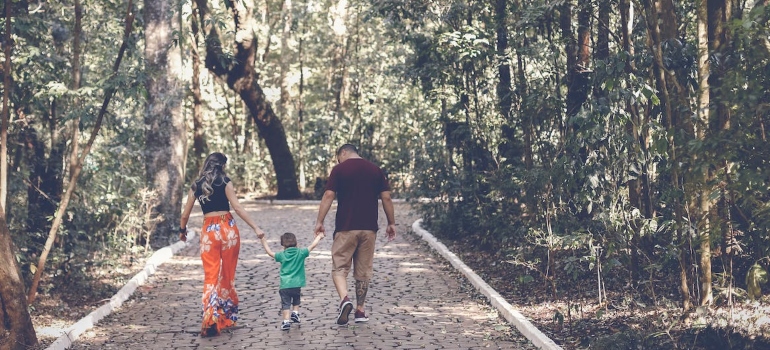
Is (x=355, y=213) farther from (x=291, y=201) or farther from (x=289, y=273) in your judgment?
(x=291, y=201)

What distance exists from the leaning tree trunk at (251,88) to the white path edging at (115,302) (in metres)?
11.4

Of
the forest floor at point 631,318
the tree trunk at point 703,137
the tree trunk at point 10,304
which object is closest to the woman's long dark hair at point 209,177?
the tree trunk at point 10,304

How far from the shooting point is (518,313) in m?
10.3

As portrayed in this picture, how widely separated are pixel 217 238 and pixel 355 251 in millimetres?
1640

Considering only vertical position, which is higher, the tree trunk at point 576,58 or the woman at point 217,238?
the tree trunk at point 576,58

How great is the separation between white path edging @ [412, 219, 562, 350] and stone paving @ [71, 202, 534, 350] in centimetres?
10

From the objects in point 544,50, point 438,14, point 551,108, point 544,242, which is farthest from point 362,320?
point 438,14

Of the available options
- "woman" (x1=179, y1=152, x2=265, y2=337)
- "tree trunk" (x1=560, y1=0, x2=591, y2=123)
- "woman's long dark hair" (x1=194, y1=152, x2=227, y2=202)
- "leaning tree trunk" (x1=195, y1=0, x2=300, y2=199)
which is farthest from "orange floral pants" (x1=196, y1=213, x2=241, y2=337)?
"leaning tree trunk" (x1=195, y1=0, x2=300, y2=199)

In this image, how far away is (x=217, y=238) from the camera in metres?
9.90

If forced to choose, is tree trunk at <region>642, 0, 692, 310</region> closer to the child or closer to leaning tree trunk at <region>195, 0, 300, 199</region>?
the child

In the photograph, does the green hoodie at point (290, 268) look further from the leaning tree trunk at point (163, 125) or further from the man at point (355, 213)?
the leaning tree trunk at point (163, 125)

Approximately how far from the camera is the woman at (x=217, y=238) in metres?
9.84

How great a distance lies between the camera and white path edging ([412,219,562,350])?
885 centimetres

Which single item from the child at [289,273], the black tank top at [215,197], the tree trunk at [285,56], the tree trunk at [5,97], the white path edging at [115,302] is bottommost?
the white path edging at [115,302]
